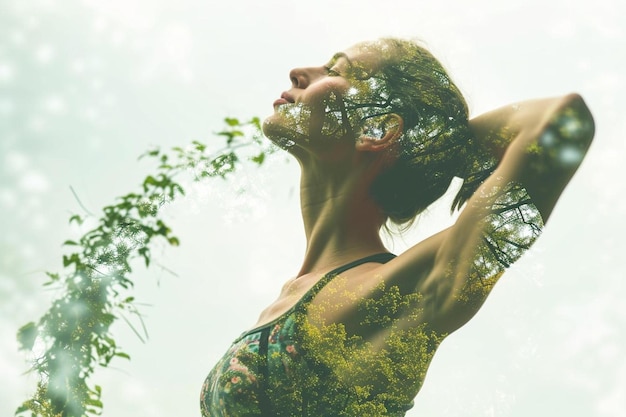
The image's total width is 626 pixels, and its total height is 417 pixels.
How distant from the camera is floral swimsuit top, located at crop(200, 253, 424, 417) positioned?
30.2 inches

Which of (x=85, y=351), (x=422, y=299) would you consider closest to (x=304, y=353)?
(x=422, y=299)

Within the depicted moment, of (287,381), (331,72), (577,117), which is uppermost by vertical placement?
(331,72)

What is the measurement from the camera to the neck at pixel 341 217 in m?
0.95

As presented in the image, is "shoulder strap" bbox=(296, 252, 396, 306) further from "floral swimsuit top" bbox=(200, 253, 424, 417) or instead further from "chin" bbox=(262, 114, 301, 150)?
"chin" bbox=(262, 114, 301, 150)

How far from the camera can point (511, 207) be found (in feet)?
2.32

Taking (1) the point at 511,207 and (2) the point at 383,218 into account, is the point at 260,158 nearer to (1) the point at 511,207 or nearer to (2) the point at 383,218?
(2) the point at 383,218

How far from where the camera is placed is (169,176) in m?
1.03

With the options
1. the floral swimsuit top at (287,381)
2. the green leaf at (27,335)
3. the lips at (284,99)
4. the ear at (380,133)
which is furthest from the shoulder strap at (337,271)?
the green leaf at (27,335)

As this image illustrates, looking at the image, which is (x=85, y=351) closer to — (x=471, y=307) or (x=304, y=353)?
(x=304, y=353)

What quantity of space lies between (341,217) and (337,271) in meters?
0.10

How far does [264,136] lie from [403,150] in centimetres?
21

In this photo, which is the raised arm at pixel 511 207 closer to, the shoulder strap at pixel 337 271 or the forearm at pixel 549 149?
the forearm at pixel 549 149

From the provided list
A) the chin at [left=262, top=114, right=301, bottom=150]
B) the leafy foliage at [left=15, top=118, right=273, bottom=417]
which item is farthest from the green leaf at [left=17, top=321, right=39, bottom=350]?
the chin at [left=262, top=114, right=301, bottom=150]

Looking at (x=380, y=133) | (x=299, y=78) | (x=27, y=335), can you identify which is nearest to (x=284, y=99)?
(x=299, y=78)
